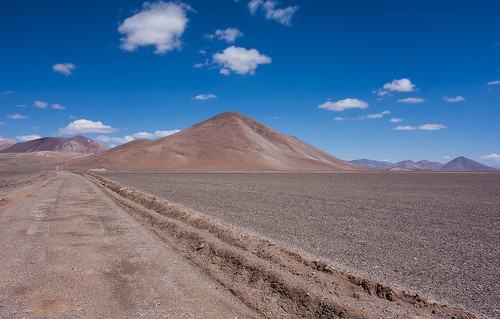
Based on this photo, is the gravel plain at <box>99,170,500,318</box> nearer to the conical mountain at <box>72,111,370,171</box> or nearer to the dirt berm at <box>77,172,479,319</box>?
the dirt berm at <box>77,172,479,319</box>

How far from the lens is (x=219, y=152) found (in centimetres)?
14688

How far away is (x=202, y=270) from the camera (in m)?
6.55

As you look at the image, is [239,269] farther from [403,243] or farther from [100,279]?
[403,243]

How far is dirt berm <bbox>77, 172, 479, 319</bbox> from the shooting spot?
490 cm

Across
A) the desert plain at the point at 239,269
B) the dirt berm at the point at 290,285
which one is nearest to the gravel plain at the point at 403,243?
the desert plain at the point at 239,269

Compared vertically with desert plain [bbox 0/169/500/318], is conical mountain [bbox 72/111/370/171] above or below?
above

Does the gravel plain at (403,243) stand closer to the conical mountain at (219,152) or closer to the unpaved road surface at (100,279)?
the unpaved road surface at (100,279)

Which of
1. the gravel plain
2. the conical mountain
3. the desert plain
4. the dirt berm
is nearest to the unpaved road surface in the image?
the desert plain

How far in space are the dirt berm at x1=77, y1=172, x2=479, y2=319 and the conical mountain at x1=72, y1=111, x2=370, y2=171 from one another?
392 ft

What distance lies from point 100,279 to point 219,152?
141770 mm

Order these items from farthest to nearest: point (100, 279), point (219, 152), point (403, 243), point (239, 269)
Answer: point (219, 152) < point (403, 243) < point (239, 269) < point (100, 279)

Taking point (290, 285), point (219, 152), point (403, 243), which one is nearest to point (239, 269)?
point (290, 285)

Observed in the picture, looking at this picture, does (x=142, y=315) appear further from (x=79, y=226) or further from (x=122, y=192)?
(x=122, y=192)

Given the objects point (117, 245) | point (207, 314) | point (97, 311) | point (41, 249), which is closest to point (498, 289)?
point (207, 314)
